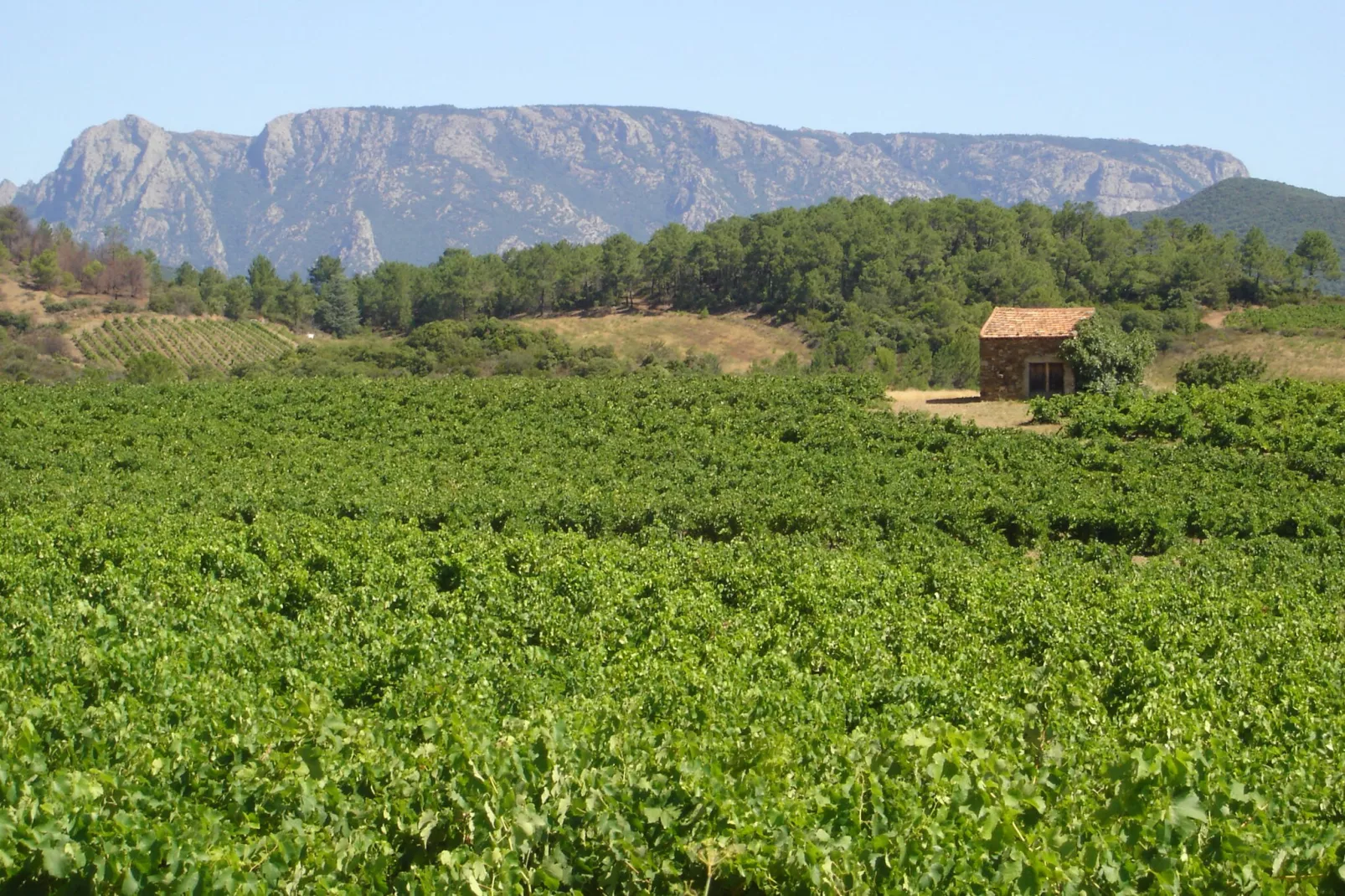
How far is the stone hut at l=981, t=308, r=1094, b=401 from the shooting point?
1363 inches

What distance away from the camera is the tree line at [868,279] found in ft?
222

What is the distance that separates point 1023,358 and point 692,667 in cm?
2676

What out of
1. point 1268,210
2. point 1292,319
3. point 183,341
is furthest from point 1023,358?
point 1268,210

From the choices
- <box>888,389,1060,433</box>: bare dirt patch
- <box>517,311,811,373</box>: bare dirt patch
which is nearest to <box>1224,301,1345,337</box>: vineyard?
<box>517,311,811,373</box>: bare dirt patch

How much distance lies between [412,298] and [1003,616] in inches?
3420

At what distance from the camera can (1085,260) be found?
7806 cm

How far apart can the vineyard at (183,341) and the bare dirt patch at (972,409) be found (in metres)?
53.2

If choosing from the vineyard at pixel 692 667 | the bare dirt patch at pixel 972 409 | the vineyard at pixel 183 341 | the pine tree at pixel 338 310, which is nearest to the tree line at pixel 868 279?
the pine tree at pixel 338 310

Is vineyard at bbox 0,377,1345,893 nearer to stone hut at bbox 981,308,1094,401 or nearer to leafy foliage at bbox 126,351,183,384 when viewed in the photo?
stone hut at bbox 981,308,1094,401

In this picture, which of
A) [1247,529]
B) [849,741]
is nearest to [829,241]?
[1247,529]

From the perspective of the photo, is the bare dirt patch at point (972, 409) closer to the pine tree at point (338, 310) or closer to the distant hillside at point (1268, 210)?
the pine tree at point (338, 310)

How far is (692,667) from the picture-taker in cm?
1052

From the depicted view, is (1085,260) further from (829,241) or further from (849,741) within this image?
(849,741)

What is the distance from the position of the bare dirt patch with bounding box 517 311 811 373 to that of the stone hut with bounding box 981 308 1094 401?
32814 millimetres
